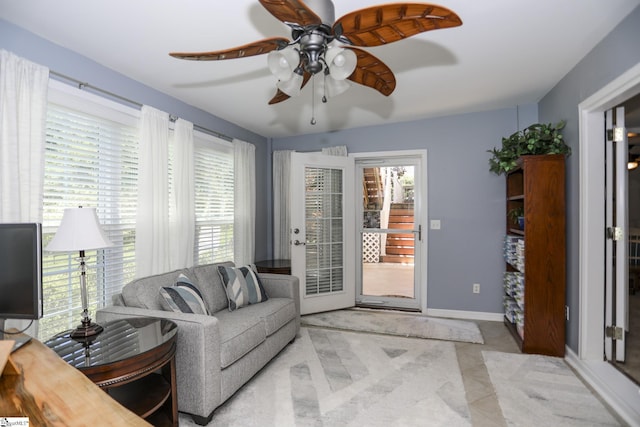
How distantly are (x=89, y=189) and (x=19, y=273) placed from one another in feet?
3.97

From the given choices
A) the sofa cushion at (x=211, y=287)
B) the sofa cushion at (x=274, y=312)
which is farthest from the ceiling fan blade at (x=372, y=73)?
the sofa cushion at (x=211, y=287)

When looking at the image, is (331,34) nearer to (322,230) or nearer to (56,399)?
(56,399)

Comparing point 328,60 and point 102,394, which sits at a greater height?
point 328,60

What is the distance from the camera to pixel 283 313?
2.96 metres

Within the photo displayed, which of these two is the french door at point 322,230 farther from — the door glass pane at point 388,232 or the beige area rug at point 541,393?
the beige area rug at point 541,393

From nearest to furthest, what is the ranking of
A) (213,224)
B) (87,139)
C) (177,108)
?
(87,139) → (177,108) → (213,224)

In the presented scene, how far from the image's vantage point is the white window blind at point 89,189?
2.25m

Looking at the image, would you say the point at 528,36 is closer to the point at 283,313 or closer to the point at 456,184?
the point at 456,184

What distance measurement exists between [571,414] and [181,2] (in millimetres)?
3305

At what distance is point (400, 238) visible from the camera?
446 cm

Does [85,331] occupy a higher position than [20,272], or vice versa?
[20,272]

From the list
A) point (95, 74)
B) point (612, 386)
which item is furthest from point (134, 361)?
point (612, 386)

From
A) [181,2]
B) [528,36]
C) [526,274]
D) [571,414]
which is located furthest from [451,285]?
[181,2]

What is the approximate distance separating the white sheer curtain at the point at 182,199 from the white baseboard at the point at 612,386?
134 inches
